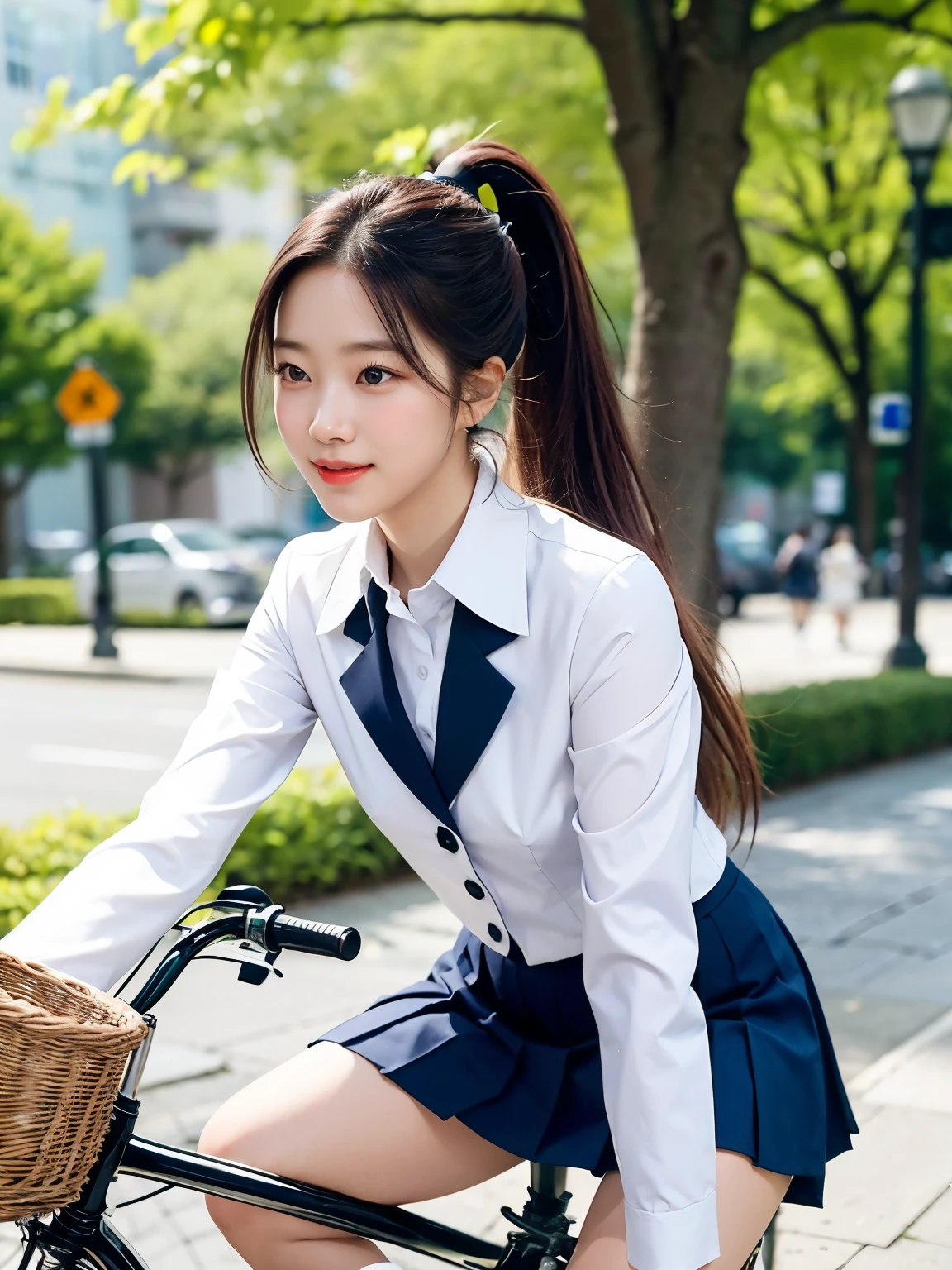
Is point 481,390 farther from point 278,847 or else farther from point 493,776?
point 278,847

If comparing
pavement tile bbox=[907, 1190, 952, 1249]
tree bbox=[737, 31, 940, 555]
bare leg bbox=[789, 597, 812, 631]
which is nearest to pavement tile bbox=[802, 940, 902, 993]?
pavement tile bbox=[907, 1190, 952, 1249]

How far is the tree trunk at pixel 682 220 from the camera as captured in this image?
6.84 m

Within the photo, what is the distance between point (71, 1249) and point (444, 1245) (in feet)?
1.74

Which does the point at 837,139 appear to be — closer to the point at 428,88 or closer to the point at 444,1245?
the point at 428,88

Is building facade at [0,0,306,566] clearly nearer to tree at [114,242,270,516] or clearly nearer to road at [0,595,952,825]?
tree at [114,242,270,516]

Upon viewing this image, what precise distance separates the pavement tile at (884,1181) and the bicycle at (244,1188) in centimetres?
138

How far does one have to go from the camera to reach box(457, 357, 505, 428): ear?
5.55ft

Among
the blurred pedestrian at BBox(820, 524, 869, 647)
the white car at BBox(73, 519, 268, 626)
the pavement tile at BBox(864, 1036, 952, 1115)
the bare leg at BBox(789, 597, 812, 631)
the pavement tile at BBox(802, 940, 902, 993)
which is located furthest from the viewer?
the white car at BBox(73, 519, 268, 626)

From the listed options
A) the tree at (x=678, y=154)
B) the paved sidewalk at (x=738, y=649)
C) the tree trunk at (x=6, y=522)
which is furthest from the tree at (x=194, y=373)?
the tree at (x=678, y=154)

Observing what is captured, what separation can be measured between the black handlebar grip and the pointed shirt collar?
386 mm

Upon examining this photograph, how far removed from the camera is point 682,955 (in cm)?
155

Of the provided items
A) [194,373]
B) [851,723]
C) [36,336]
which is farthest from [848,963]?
[194,373]

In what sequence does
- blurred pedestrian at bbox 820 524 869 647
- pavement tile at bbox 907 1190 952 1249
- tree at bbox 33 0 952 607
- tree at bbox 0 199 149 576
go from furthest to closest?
tree at bbox 0 199 149 576 < blurred pedestrian at bbox 820 524 869 647 < tree at bbox 33 0 952 607 < pavement tile at bbox 907 1190 952 1249

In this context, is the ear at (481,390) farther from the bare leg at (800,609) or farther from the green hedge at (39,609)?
the green hedge at (39,609)
